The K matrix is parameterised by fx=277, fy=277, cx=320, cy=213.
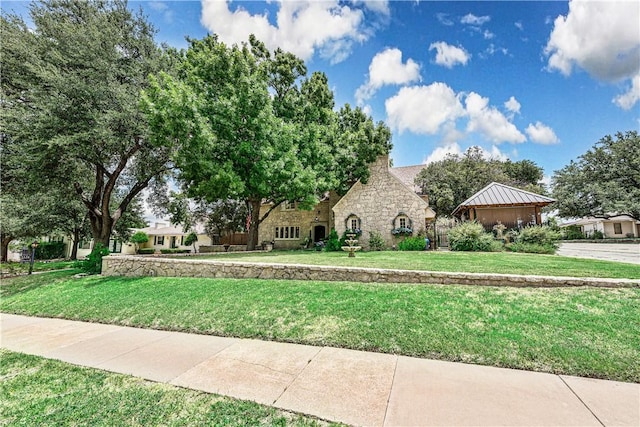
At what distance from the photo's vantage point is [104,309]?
6.93 m

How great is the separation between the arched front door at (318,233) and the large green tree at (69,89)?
46.2ft

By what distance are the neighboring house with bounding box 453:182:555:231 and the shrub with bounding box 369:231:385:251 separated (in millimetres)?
6922

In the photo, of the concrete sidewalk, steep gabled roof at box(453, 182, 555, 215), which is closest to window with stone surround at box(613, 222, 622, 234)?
steep gabled roof at box(453, 182, 555, 215)

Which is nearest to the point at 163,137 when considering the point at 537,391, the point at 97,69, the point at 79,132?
the point at 79,132

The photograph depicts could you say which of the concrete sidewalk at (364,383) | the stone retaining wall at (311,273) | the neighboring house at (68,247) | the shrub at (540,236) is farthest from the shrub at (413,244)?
the neighboring house at (68,247)

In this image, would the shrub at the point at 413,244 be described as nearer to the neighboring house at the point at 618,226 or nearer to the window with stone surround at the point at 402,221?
the window with stone surround at the point at 402,221

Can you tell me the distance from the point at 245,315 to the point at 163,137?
998 centimetres

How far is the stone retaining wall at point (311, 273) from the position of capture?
5870mm

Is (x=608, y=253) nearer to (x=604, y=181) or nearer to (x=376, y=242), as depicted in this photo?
(x=376, y=242)

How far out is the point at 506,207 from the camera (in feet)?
63.9

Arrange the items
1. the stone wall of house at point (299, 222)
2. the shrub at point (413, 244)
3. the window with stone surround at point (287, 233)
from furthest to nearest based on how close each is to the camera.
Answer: the window with stone surround at point (287, 233) → the stone wall of house at point (299, 222) → the shrub at point (413, 244)

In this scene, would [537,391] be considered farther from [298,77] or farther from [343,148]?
[298,77]

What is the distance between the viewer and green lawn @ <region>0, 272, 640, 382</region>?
3.83 m

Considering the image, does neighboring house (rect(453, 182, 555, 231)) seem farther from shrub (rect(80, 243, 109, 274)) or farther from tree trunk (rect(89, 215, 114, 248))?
tree trunk (rect(89, 215, 114, 248))
